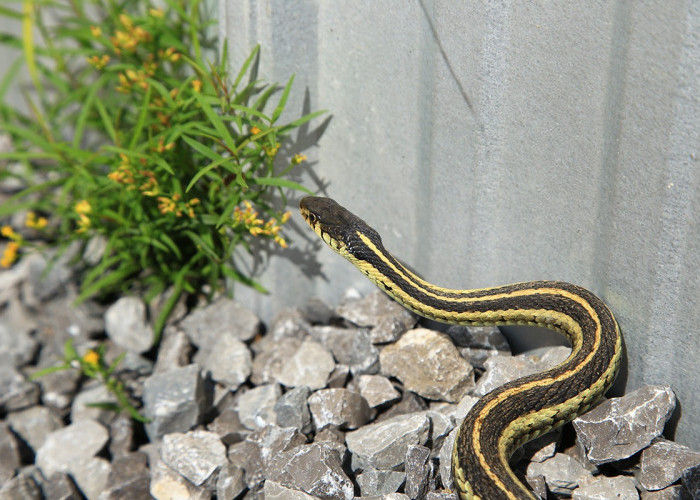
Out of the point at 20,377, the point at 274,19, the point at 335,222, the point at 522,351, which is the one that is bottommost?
the point at 20,377

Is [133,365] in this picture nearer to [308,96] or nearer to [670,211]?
[308,96]

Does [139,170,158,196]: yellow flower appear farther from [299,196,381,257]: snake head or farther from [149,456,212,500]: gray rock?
Answer: [149,456,212,500]: gray rock

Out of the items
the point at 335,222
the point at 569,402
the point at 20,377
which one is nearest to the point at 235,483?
the point at 335,222

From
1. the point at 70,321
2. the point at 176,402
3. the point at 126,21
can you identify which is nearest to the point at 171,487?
the point at 176,402

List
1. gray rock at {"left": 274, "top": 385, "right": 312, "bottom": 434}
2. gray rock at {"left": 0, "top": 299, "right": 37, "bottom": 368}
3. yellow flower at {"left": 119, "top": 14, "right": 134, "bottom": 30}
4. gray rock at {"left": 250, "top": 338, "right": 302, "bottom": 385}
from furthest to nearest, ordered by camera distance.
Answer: gray rock at {"left": 0, "top": 299, "right": 37, "bottom": 368}
yellow flower at {"left": 119, "top": 14, "right": 134, "bottom": 30}
gray rock at {"left": 250, "top": 338, "right": 302, "bottom": 385}
gray rock at {"left": 274, "top": 385, "right": 312, "bottom": 434}

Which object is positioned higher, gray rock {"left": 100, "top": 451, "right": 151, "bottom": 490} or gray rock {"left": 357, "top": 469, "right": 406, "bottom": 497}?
gray rock {"left": 357, "top": 469, "right": 406, "bottom": 497}

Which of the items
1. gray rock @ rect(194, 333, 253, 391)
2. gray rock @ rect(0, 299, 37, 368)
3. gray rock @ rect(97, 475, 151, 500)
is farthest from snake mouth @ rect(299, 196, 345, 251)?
gray rock @ rect(0, 299, 37, 368)
